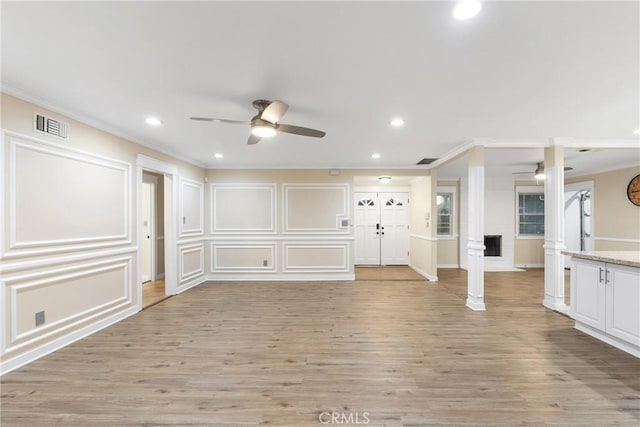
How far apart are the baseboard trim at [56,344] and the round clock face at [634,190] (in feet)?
30.0

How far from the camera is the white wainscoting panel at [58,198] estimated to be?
2451 mm

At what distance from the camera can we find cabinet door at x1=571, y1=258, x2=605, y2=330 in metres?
2.95

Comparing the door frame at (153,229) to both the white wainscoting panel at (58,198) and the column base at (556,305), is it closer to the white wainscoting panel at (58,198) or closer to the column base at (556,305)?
the white wainscoting panel at (58,198)

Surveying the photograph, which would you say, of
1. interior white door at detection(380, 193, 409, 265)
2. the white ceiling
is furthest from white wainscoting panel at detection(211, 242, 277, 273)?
interior white door at detection(380, 193, 409, 265)

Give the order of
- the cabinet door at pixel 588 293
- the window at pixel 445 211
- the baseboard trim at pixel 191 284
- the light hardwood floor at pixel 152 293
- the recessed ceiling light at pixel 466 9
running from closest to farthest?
the recessed ceiling light at pixel 466 9
the cabinet door at pixel 588 293
the light hardwood floor at pixel 152 293
the baseboard trim at pixel 191 284
the window at pixel 445 211

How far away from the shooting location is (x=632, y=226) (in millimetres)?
5559

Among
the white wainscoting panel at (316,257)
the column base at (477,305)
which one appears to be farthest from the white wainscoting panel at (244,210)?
the column base at (477,305)

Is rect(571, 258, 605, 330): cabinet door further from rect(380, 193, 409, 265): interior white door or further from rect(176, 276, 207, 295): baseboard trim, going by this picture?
rect(176, 276, 207, 295): baseboard trim

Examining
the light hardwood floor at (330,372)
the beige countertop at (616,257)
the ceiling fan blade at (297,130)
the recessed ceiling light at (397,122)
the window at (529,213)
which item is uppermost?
the recessed ceiling light at (397,122)

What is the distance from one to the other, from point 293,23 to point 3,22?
1646 millimetres

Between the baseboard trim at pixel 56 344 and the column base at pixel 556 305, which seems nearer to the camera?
the baseboard trim at pixel 56 344

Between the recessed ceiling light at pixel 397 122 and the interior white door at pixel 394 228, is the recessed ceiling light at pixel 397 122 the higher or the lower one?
the higher one

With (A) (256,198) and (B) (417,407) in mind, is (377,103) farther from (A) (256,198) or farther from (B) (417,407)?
(A) (256,198)

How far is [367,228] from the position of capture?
25.4 ft
